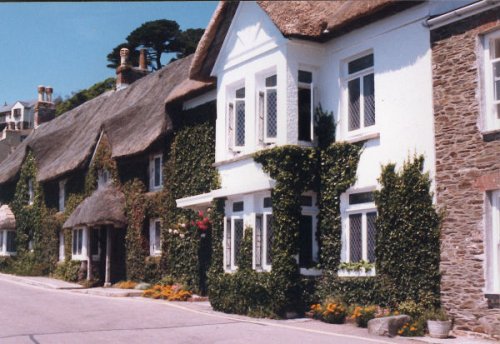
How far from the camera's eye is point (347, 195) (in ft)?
54.1

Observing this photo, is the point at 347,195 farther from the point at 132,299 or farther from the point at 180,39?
the point at 180,39

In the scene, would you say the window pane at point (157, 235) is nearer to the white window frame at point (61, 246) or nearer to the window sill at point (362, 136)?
the white window frame at point (61, 246)

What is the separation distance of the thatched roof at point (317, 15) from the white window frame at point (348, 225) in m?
3.83

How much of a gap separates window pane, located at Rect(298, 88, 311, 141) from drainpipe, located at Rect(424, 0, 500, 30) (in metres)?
3.97

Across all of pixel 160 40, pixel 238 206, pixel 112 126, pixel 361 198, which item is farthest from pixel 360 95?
pixel 160 40

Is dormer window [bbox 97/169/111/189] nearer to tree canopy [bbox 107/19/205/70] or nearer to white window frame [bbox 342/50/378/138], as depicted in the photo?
white window frame [bbox 342/50/378/138]

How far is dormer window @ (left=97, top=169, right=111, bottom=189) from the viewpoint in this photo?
29250mm

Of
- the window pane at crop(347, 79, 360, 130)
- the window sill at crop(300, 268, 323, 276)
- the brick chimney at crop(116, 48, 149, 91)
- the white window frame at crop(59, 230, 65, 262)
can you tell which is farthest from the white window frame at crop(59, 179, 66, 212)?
the window pane at crop(347, 79, 360, 130)

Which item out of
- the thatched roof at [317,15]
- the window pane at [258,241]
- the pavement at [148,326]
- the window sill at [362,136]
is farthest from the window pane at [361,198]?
the thatched roof at [317,15]

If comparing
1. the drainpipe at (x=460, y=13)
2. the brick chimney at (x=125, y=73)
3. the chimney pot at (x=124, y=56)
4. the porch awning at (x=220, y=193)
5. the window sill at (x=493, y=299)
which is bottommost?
the window sill at (x=493, y=299)

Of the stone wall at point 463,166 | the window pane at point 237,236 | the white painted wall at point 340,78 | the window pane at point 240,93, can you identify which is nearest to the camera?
the stone wall at point 463,166

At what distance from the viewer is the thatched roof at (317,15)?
1566 centimetres

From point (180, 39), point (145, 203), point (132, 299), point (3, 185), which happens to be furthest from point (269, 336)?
point (180, 39)

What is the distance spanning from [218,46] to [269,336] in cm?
979
